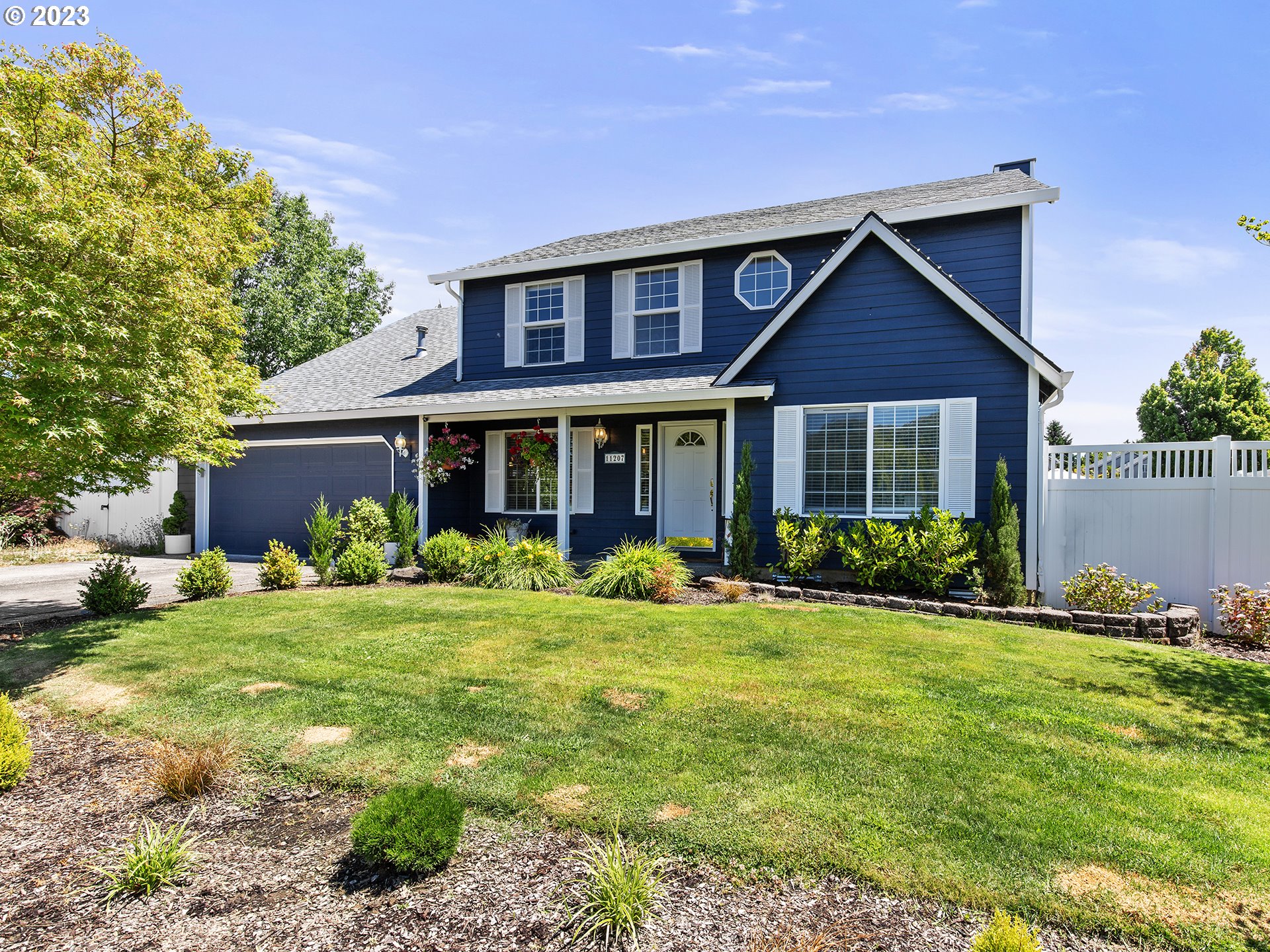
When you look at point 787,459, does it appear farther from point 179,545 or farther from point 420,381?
point 179,545

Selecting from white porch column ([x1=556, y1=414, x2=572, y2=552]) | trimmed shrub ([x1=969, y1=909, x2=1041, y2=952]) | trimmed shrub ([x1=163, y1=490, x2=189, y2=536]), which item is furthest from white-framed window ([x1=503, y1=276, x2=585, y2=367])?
trimmed shrub ([x1=969, y1=909, x2=1041, y2=952])

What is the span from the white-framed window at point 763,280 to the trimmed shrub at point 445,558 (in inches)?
263

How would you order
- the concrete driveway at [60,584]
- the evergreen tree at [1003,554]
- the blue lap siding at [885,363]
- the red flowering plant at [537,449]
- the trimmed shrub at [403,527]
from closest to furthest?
the evergreen tree at [1003,554], the concrete driveway at [60,584], the blue lap siding at [885,363], the trimmed shrub at [403,527], the red flowering plant at [537,449]

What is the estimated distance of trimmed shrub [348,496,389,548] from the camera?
1248 centimetres

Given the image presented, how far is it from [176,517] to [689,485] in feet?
39.5

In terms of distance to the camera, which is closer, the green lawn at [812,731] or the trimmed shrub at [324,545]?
the green lawn at [812,731]

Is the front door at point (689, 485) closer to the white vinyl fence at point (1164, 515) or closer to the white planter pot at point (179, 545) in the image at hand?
the white vinyl fence at point (1164, 515)

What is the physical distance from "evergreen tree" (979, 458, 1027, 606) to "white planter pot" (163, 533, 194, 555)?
16444 millimetres

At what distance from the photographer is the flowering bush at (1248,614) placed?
7332 millimetres

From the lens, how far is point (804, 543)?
9719 mm

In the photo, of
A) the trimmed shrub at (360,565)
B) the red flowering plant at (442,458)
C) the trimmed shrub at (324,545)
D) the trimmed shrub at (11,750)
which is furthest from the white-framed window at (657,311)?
the trimmed shrub at (11,750)

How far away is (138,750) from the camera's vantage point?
14.1 feet

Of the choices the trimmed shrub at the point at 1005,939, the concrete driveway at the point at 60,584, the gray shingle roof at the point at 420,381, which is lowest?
the concrete driveway at the point at 60,584

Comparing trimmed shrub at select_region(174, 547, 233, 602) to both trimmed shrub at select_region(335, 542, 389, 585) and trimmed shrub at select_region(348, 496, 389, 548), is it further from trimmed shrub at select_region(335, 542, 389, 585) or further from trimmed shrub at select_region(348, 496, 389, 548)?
trimmed shrub at select_region(348, 496, 389, 548)
